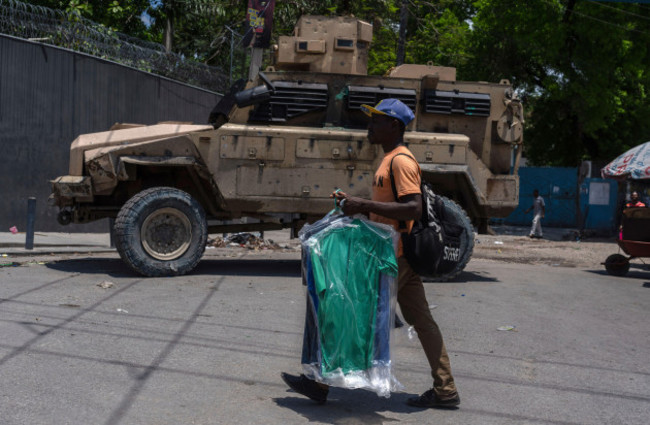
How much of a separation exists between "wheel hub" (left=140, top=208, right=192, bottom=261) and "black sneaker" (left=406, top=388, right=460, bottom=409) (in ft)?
17.8

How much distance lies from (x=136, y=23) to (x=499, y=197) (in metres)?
22.3

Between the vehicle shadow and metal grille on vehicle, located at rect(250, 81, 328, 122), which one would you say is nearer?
metal grille on vehicle, located at rect(250, 81, 328, 122)

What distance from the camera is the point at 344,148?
9.69m

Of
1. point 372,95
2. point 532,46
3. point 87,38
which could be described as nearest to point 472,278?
point 372,95

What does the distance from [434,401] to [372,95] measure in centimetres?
628

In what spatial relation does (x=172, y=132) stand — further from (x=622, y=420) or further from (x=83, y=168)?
(x=622, y=420)

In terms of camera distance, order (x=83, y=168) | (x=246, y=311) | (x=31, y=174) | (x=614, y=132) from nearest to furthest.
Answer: (x=246, y=311), (x=83, y=168), (x=31, y=174), (x=614, y=132)

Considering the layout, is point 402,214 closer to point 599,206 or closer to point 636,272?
point 636,272

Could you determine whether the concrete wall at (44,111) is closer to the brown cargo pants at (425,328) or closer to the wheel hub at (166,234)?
the wheel hub at (166,234)

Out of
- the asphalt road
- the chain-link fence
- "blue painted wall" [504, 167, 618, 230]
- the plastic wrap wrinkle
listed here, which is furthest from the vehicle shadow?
"blue painted wall" [504, 167, 618, 230]

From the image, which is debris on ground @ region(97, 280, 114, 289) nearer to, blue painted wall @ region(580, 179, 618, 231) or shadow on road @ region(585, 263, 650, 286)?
shadow on road @ region(585, 263, 650, 286)

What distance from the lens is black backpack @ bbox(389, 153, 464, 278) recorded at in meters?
4.32

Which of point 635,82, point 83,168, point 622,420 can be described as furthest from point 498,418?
point 635,82

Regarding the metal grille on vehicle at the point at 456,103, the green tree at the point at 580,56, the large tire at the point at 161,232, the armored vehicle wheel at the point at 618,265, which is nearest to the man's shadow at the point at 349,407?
the large tire at the point at 161,232
